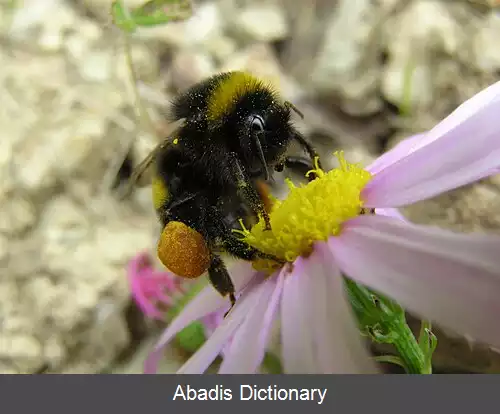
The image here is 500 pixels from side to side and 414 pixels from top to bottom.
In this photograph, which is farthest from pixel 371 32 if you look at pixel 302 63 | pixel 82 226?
pixel 82 226

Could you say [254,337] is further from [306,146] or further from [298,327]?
[306,146]

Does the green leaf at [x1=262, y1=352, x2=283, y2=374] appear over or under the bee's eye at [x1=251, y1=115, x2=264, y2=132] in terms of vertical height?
under

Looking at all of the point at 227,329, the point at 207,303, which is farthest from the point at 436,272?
the point at 207,303

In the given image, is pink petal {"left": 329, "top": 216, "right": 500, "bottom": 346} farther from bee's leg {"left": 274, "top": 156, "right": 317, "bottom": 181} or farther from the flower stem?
bee's leg {"left": 274, "top": 156, "right": 317, "bottom": 181}

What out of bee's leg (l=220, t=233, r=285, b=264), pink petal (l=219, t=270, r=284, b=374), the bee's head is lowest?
pink petal (l=219, t=270, r=284, b=374)

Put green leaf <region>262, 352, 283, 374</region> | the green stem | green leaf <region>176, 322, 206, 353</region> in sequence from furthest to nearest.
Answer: green leaf <region>176, 322, 206, 353</region> < green leaf <region>262, 352, 283, 374</region> < the green stem

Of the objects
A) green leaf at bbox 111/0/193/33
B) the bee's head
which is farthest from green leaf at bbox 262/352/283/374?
green leaf at bbox 111/0/193/33
